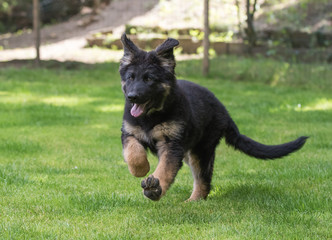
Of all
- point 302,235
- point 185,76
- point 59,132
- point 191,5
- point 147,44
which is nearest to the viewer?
point 302,235

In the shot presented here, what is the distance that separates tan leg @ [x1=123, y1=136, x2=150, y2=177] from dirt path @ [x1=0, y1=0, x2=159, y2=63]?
42.7ft

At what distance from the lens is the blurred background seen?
1650 cm

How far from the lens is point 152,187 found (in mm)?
4102

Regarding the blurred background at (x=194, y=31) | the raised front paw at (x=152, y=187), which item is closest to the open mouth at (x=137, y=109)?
the raised front paw at (x=152, y=187)

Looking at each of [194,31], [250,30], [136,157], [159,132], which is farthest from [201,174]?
[194,31]

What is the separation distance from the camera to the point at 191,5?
66.7ft

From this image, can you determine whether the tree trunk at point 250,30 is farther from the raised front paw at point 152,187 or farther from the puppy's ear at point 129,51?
the raised front paw at point 152,187

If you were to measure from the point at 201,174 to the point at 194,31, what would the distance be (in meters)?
13.9

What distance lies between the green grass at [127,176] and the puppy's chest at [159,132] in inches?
26.7

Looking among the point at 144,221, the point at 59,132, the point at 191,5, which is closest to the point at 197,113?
the point at 144,221

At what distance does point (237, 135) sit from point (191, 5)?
51.2ft

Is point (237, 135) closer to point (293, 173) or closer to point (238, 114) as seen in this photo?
point (293, 173)

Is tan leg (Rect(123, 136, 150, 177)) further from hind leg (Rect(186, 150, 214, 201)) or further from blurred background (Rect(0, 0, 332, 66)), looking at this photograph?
blurred background (Rect(0, 0, 332, 66))

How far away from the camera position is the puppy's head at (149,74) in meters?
4.50
